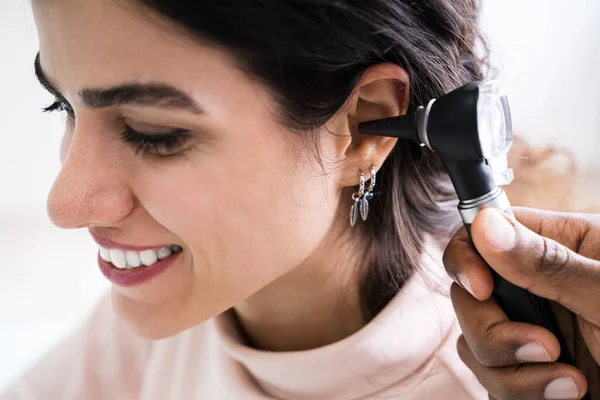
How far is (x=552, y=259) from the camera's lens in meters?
0.51

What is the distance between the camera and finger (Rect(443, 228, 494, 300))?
1.88 ft

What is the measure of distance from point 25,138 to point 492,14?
958mm

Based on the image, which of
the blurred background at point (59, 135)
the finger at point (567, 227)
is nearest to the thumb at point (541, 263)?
the finger at point (567, 227)

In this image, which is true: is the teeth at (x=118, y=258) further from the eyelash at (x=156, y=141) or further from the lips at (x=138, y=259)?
the eyelash at (x=156, y=141)

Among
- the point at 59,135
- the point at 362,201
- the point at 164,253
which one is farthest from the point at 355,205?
the point at 59,135

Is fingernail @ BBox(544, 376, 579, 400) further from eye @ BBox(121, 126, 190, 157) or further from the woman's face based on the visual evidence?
eye @ BBox(121, 126, 190, 157)

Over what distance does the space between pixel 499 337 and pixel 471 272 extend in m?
0.06

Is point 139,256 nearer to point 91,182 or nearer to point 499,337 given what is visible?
point 91,182

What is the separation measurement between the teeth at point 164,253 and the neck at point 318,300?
6.7 inches

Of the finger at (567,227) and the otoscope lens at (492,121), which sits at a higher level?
the otoscope lens at (492,121)

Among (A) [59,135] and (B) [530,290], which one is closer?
(B) [530,290]

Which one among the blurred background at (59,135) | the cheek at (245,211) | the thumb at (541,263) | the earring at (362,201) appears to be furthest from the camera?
the blurred background at (59,135)

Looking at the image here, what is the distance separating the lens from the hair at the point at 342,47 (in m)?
0.56

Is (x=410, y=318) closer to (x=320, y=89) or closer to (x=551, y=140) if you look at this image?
(x=320, y=89)
